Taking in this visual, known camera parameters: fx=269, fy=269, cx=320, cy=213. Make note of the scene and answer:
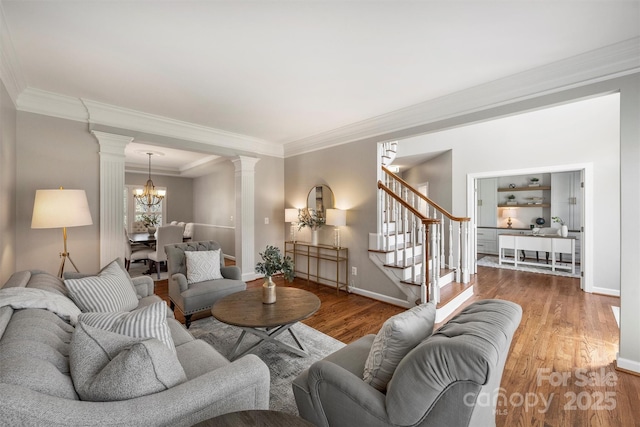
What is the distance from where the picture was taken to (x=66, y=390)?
92 cm

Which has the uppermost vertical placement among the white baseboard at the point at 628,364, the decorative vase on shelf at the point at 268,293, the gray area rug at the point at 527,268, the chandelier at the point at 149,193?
the chandelier at the point at 149,193

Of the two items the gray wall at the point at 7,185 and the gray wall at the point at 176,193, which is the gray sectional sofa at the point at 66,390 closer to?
the gray wall at the point at 7,185

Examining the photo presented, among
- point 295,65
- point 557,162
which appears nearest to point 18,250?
point 295,65

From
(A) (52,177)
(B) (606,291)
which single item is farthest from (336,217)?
(B) (606,291)

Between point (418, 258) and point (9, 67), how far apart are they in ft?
16.3

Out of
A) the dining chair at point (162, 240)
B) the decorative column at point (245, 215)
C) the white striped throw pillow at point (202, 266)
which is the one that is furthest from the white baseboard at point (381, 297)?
the dining chair at point (162, 240)

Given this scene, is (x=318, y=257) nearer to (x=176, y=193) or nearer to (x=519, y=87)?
(x=519, y=87)

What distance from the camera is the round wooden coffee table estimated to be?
6.79 feet

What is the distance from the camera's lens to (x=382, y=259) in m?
3.75

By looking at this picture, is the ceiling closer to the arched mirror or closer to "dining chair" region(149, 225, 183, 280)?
the arched mirror

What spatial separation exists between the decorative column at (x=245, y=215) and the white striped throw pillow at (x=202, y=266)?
136cm

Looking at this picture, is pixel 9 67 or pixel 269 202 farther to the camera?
pixel 269 202

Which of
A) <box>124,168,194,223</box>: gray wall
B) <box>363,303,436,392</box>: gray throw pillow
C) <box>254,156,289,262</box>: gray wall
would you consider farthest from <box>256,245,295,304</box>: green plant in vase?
<box>124,168,194,223</box>: gray wall

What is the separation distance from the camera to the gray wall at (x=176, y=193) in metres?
7.81
